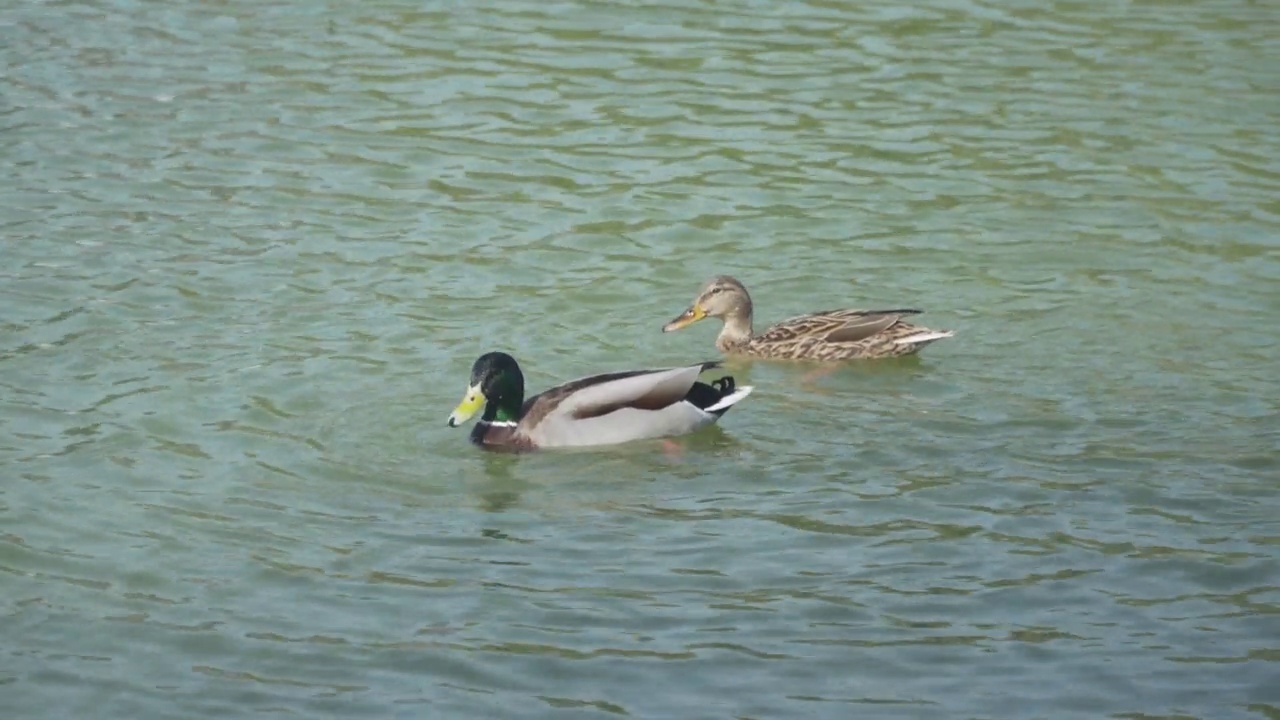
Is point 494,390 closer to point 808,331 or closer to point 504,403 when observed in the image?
point 504,403

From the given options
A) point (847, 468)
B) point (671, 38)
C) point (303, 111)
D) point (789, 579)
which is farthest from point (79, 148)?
point (789, 579)

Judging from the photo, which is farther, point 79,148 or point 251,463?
point 79,148

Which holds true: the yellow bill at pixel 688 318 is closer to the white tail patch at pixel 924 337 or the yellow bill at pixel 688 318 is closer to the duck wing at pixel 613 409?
the white tail patch at pixel 924 337

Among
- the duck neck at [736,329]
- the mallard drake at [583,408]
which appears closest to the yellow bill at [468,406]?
the mallard drake at [583,408]

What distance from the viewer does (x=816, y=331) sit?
547 inches

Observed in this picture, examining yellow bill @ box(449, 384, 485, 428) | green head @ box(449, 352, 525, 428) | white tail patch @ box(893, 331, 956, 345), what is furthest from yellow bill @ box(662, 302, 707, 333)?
yellow bill @ box(449, 384, 485, 428)

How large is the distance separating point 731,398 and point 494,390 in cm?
139

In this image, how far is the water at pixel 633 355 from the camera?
360 inches

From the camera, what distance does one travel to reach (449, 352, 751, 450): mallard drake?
12211 millimetres

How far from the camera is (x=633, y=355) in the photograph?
13.9m

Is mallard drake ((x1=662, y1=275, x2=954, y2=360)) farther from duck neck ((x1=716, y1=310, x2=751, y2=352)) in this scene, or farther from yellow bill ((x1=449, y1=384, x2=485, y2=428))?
yellow bill ((x1=449, y1=384, x2=485, y2=428))

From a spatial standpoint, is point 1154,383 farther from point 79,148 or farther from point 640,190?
point 79,148

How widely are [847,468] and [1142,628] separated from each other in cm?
251

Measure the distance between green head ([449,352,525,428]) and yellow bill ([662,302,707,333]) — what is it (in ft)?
6.36
